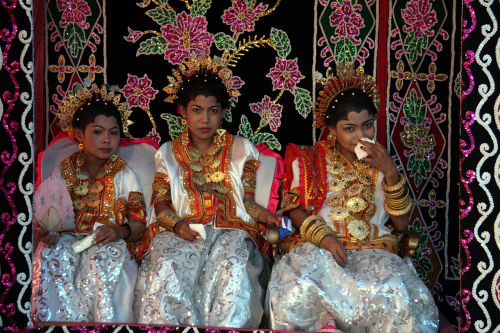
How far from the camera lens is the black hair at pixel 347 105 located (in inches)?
165

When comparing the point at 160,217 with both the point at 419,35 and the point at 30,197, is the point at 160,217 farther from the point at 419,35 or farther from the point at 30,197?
the point at 419,35

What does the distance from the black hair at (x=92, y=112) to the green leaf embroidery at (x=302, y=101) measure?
1.39m

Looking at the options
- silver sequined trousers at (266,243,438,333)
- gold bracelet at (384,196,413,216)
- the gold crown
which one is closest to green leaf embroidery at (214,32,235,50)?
the gold crown

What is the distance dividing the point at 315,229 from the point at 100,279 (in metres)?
1.33

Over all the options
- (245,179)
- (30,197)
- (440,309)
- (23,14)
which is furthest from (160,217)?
(440,309)

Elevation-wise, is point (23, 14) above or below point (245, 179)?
above

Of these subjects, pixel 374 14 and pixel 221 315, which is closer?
pixel 221 315

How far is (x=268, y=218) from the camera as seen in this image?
418 cm

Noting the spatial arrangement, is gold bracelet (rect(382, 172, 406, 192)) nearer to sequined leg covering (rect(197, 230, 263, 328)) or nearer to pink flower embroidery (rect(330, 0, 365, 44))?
sequined leg covering (rect(197, 230, 263, 328))

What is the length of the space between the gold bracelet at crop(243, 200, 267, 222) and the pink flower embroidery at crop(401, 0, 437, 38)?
180cm

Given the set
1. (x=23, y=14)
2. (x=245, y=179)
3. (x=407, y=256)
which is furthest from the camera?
(x=245, y=179)

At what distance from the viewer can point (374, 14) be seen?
16.2 feet

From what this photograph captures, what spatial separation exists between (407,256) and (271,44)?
1.94 metres

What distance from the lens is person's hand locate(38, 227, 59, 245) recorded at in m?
3.97
